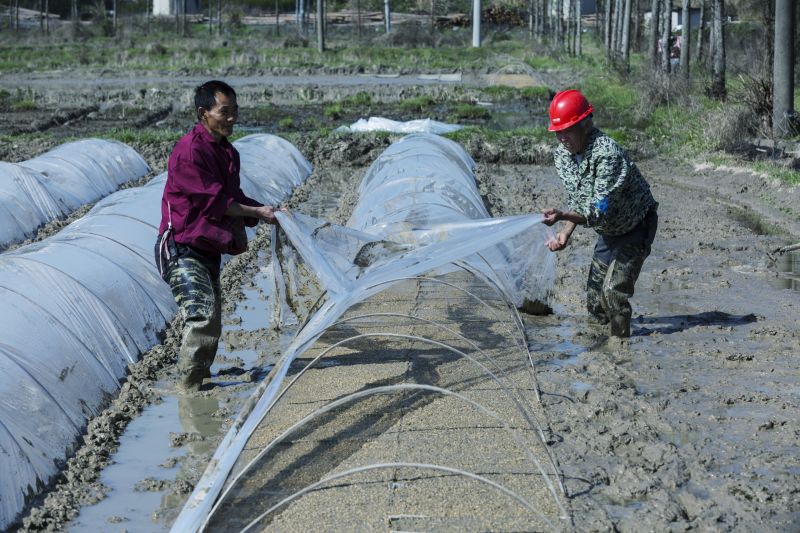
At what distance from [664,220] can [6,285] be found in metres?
6.59

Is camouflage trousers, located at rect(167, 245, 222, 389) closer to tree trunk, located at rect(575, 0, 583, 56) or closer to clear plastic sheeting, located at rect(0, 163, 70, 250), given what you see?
clear plastic sheeting, located at rect(0, 163, 70, 250)

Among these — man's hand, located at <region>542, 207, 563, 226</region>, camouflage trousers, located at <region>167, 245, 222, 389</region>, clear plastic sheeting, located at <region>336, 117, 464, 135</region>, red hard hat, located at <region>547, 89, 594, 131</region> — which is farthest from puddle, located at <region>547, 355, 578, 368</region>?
clear plastic sheeting, located at <region>336, 117, 464, 135</region>

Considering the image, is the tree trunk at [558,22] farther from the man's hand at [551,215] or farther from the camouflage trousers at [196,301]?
the camouflage trousers at [196,301]

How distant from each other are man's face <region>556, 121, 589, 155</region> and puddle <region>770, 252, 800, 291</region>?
2.77 metres

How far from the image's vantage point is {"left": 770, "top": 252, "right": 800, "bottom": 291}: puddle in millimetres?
7430

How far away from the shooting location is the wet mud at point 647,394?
3.98m

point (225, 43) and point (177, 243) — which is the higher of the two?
point (225, 43)

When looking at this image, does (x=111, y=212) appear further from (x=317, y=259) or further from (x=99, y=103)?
(x=99, y=103)

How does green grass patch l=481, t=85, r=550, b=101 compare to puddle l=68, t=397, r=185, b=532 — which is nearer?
puddle l=68, t=397, r=185, b=532

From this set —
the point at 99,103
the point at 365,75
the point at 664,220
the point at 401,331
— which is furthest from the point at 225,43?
the point at 401,331

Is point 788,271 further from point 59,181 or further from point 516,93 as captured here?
point 516,93

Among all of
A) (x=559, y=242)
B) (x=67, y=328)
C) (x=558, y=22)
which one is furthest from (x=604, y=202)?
(x=558, y=22)

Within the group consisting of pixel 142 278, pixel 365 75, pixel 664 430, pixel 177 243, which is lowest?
pixel 664 430

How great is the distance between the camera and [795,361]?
5.64m
